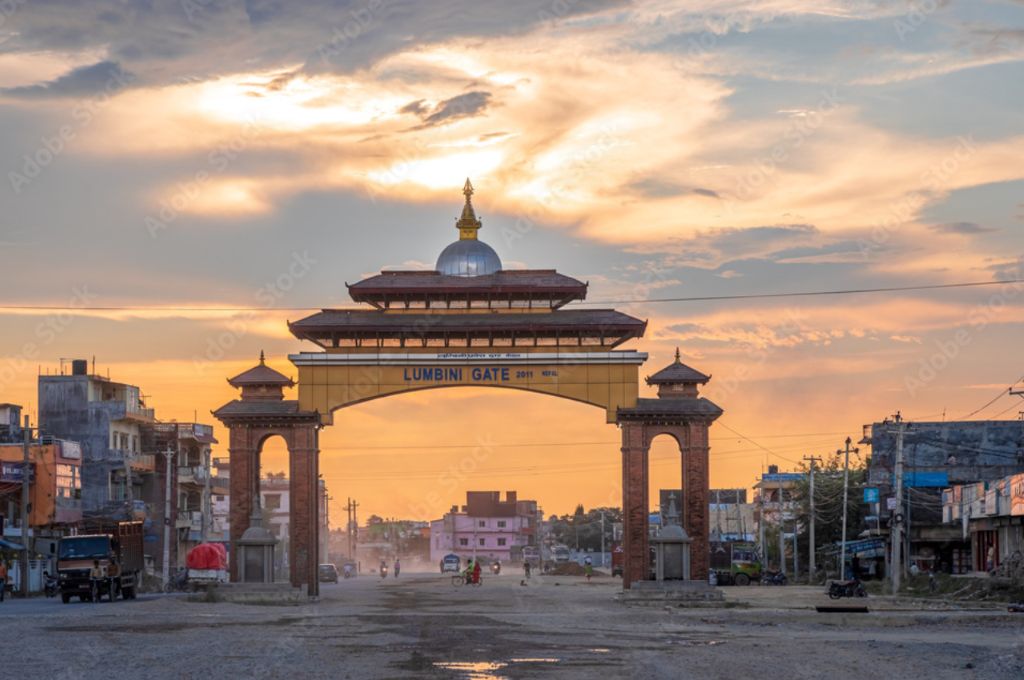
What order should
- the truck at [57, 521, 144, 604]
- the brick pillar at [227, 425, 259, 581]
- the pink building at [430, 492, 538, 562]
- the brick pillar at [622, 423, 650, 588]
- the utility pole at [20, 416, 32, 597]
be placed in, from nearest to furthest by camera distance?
the truck at [57, 521, 144, 604] < the brick pillar at [622, 423, 650, 588] < the brick pillar at [227, 425, 259, 581] < the utility pole at [20, 416, 32, 597] < the pink building at [430, 492, 538, 562]

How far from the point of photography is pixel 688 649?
31.0 meters

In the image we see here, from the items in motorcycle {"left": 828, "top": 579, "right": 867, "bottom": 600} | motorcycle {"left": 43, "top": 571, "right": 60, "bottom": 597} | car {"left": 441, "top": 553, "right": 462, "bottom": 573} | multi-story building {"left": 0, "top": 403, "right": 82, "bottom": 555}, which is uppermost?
multi-story building {"left": 0, "top": 403, "right": 82, "bottom": 555}

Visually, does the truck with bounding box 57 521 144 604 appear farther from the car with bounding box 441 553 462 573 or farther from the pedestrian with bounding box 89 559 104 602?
the car with bounding box 441 553 462 573

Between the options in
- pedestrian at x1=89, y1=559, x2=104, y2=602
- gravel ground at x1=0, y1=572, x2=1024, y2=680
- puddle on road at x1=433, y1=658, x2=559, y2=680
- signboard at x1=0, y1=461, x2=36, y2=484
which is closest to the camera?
puddle on road at x1=433, y1=658, x2=559, y2=680

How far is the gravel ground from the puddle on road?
41 mm

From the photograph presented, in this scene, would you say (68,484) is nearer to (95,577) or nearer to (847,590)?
(95,577)

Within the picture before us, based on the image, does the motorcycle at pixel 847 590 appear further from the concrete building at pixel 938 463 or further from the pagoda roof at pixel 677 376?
the concrete building at pixel 938 463

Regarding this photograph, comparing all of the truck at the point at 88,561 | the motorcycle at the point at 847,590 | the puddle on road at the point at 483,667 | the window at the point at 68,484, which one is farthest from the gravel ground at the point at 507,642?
the window at the point at 68,484

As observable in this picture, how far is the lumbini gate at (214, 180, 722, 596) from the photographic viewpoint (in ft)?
190

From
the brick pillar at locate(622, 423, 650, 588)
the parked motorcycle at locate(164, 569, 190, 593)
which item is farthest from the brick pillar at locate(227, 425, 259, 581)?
the parked motorcycle at locate(164, 569, 190, 593)

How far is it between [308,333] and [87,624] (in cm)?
2108

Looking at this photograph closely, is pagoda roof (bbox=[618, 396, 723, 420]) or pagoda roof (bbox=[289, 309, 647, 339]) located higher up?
pagoda roof (bbox=[289, 309, 647, 339])

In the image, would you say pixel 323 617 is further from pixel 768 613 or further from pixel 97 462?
pixel 97 462

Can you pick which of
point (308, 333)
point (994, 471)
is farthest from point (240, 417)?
point (994, 471)
